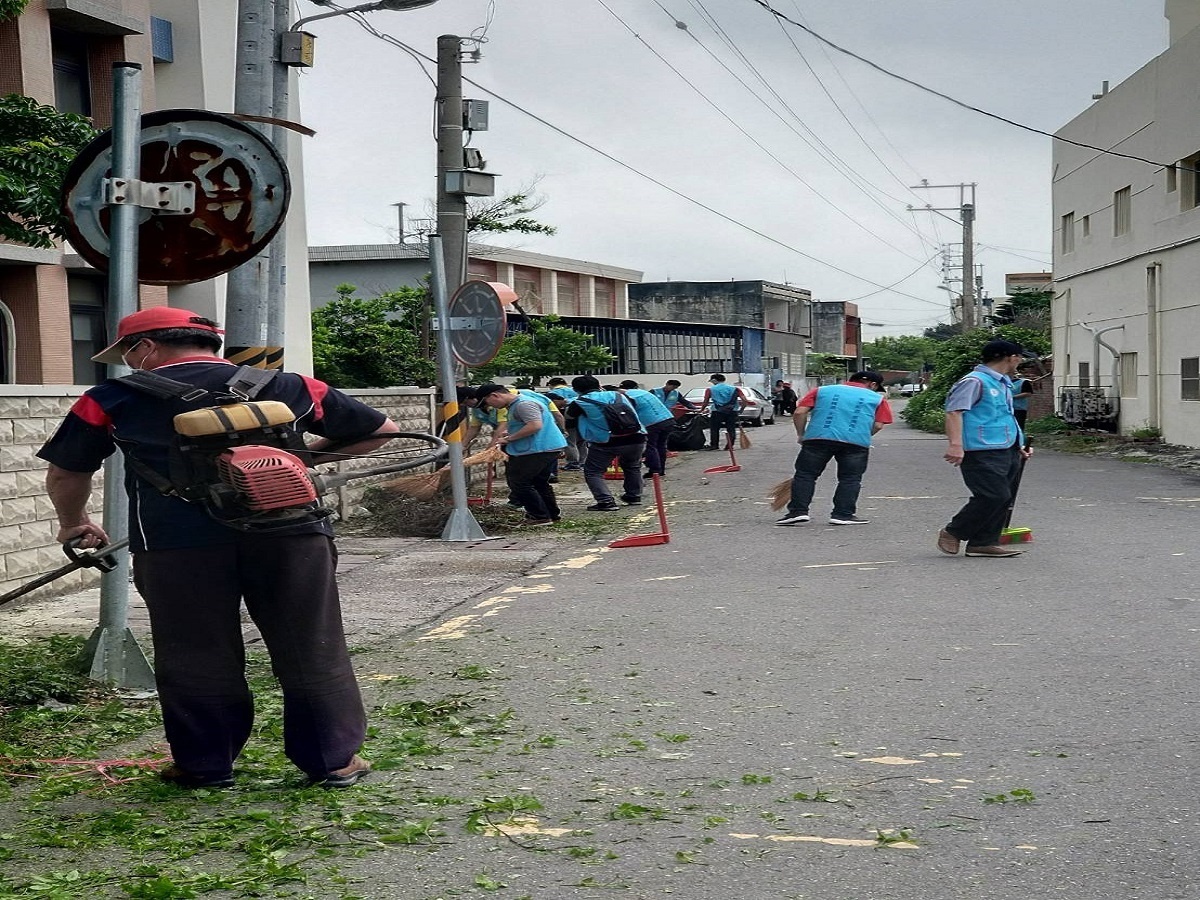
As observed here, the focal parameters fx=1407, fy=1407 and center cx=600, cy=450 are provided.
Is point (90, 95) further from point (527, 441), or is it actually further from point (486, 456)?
point (527, 441)

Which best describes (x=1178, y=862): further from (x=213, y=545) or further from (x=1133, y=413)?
(x=1133, y=413)

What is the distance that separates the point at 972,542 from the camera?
11234 millimetres

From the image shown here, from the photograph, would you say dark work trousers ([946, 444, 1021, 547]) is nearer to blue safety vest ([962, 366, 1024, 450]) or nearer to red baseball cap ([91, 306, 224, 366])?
blue safety vest ([962, 366, 1024, 450])

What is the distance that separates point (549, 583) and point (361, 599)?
4.78ft

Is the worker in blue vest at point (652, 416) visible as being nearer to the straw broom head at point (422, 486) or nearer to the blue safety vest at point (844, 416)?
the straw broom head at point (422, 486)

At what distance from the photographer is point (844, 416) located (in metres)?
14.3

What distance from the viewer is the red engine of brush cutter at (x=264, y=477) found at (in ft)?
15.5

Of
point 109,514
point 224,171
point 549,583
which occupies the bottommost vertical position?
point 549,583

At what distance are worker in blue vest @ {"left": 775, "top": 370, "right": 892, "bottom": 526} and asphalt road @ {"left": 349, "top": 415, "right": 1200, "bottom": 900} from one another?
255cm

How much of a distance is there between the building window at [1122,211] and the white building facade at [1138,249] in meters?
0.03

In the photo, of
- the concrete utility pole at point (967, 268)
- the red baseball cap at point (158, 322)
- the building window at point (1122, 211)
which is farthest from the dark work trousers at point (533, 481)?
the concrete utility pole at point (967, 268)

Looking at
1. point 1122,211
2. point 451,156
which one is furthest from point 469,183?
point 1122,211

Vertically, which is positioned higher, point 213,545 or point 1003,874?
point 213,545

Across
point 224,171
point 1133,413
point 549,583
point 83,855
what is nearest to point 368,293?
point 1133,413
